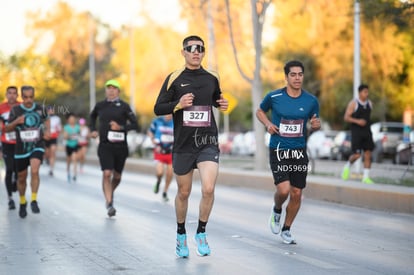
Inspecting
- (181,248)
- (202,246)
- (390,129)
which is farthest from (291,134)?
(390,129)

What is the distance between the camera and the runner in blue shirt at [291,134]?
1073 cm

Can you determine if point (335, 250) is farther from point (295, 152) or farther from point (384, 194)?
point (384, 194)

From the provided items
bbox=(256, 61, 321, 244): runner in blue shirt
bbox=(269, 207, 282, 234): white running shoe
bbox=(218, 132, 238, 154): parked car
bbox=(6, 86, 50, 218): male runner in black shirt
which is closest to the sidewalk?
bbox=(269, 207, 282, 234): white running shoe

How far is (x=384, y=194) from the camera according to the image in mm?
16000

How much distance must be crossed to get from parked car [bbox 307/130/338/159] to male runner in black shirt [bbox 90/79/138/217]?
31123 mm

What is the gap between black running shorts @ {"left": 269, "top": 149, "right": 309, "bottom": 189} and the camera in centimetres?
1073

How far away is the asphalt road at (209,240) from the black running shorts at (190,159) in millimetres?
892

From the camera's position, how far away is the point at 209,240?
11328 millimetres

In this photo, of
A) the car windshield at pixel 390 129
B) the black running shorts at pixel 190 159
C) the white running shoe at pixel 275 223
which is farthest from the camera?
the car windshield at pixel 390 129

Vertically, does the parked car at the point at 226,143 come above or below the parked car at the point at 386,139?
below

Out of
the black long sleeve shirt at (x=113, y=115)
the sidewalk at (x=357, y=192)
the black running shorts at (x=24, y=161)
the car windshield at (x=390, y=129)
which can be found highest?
the black long sleeve shirt at (x=113, y=115)

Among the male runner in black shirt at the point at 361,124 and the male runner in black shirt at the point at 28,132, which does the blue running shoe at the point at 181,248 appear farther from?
the male runner in black shirt at the point at 361,124

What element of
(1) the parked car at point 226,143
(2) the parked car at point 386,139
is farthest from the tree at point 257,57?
(1) the parked car at point 226,143

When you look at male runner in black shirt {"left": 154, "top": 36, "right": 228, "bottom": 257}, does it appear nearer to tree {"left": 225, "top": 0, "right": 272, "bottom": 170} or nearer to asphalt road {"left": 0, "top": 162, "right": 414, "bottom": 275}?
asphalt road {"left": 0, "top": 162, "right": 414, "bottom": 275}
